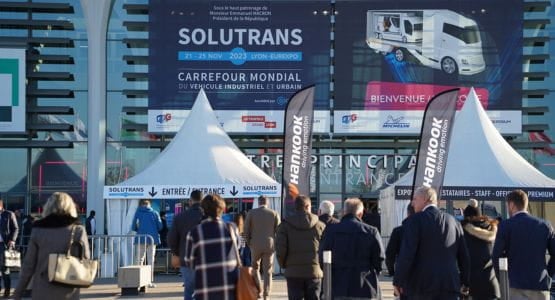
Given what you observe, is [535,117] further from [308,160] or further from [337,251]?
[337,251]

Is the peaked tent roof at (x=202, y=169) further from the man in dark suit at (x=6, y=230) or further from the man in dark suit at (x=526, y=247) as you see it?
the man in dark suit at (x=526, y=247)

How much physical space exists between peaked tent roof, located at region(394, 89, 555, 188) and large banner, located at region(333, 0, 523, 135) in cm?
738

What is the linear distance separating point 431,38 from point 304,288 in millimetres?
19554

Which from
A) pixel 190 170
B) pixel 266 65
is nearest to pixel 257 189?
pixel 190 170

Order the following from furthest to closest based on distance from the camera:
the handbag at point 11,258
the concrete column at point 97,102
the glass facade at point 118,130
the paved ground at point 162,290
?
the glass facade at point 118,130
the concrete column at point 97,102
the paved ground at point 162,290
the handbag at point 11,258

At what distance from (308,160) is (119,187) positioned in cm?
522

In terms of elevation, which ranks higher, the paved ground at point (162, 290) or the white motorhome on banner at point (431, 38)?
the white motorhome on banner at point (431, 38)

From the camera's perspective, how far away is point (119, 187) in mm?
19781

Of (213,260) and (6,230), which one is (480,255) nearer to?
(213,260)

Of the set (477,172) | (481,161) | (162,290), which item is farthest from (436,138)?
(162,290)

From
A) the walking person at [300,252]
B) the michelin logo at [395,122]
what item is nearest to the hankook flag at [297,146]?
the walking person at [300,252]

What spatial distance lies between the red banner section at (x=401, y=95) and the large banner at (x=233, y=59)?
154cm

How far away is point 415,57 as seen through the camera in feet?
93.8

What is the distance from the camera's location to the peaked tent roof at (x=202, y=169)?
19438mm
